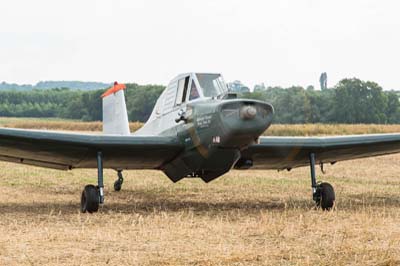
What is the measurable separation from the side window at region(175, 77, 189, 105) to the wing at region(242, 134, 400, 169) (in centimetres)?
147

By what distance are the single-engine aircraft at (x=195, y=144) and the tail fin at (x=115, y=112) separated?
2604 millimetres

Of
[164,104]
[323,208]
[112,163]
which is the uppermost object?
[164,104]

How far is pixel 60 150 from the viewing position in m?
11.8

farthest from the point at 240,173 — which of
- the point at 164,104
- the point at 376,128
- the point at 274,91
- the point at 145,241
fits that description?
the point at 274,91

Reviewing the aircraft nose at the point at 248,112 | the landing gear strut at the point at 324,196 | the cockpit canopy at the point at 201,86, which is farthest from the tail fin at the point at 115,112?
the aircraft nose at the point at 248,112

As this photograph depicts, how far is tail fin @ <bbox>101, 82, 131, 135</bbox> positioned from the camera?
16297 millimetres

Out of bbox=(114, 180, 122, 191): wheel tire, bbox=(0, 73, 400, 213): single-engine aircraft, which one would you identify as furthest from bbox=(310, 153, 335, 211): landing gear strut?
bbox=(114, 180, 122, 191): wheel tire

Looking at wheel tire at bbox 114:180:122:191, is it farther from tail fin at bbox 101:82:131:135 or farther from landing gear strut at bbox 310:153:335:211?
landing gear strut at bbox 310:153:335:211

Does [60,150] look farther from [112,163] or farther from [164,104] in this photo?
[164,104]

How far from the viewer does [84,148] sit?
1162 cm

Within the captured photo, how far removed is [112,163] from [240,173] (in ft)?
29.4

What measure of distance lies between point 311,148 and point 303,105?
53775 mm

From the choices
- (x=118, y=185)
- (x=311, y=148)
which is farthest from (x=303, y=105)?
(x=311, y=148)

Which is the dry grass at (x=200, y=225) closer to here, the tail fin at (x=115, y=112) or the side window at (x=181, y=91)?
the tail fin at (x=115, y=112)
